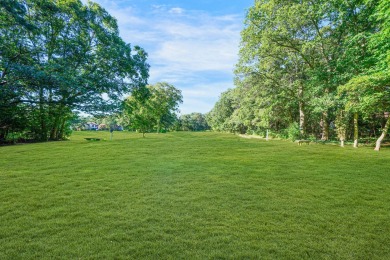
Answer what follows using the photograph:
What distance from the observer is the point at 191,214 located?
12.5 feet

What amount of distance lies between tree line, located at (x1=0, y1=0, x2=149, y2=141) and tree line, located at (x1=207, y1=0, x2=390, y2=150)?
11251mm

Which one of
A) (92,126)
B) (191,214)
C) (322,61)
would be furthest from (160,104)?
(92,126)

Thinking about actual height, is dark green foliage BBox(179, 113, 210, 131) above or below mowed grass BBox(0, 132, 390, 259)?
above

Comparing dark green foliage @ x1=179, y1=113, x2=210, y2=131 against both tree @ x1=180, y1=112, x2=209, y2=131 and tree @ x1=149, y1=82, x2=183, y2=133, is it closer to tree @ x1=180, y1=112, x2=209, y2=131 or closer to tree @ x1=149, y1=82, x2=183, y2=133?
tree @ x1=180, y1=112, x2=209, y2=131

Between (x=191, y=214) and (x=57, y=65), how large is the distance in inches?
455

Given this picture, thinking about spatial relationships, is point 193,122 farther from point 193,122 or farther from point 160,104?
point 160,104

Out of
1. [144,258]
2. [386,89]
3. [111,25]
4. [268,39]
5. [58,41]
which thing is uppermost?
[111,25]

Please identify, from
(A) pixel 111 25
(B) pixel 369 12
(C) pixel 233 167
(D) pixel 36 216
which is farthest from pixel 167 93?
(D) pixel 36 216

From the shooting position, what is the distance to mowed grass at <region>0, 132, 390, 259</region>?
277cm

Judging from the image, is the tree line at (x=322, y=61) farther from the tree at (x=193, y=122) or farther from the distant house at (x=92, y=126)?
the distant house at (x=92, y=126)

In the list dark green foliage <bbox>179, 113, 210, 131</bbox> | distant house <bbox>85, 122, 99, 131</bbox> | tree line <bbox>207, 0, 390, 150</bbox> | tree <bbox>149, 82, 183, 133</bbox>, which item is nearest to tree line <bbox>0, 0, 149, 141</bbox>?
tree line <bbox>207, 0, 390, 150</bbox>

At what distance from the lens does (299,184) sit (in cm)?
573

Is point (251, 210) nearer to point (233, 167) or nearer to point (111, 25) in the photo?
point (233, 167)

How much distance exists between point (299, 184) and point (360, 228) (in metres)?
2.35
